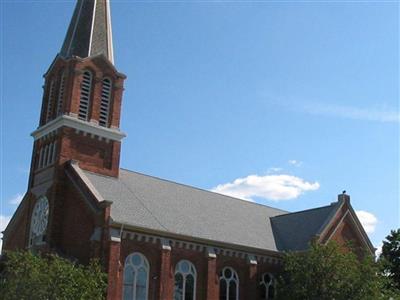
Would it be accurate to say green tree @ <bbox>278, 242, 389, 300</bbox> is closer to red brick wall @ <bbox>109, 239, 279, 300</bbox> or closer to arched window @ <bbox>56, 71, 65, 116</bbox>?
red brick wall @ <bbox>109, 239, 279, 300</bbox>

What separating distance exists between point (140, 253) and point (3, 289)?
855 cm

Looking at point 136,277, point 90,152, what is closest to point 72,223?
point 136,277

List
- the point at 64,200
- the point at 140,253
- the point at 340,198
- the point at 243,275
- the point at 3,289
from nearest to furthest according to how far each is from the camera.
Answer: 1. the point at 3,289
2. the point at 140,253
3. the point at 64,200
4. the point at 243,275
5. the point at 340,198

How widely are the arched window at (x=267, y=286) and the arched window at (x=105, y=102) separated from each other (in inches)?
600

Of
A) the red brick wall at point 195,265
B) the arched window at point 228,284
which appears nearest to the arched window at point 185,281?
the red brick wall at point 195,265

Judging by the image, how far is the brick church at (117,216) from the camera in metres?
35.1

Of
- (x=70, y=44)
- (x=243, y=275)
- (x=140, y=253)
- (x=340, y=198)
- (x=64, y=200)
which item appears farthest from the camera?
(x=340, y=198)

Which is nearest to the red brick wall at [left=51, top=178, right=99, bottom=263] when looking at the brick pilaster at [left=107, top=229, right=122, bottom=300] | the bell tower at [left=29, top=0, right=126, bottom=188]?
the brick pilaster at [left=107, top=229, right=122, bottom=300]

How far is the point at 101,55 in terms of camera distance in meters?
42.5

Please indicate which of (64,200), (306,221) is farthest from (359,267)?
(64,200)

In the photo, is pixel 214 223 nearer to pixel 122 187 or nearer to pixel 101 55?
pixel 122 187

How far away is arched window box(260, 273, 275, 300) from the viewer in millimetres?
41500

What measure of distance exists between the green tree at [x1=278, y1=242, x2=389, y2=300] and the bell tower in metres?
13.8

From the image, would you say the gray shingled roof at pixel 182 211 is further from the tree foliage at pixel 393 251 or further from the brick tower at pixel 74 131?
the tree foliage at pixel 393 251
